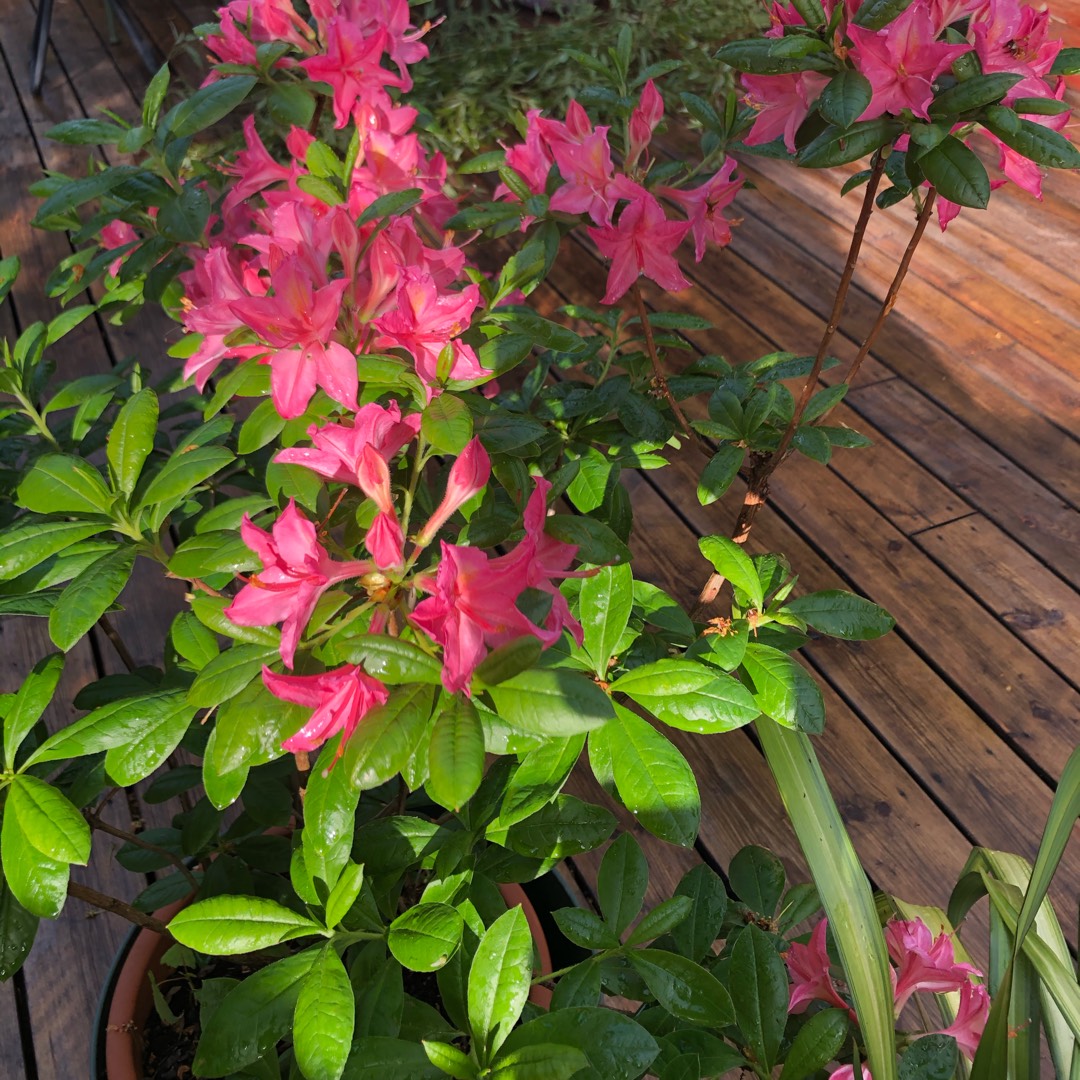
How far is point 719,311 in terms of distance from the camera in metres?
2.30

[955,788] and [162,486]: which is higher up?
[162,486]

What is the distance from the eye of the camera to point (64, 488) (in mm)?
704

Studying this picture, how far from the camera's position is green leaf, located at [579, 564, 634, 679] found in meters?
0.72

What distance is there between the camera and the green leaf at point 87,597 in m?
0.62

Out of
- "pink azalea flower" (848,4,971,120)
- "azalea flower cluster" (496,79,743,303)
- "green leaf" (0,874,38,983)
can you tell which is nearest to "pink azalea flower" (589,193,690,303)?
"azalea flower cluster" (496,79,743,303)

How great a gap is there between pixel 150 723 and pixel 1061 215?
260 cm

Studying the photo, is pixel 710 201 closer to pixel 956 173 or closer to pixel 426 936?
pixel 956 173

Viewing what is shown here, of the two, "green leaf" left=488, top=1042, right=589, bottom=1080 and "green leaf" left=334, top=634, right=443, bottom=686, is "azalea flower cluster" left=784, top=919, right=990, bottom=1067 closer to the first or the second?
"green leaf" left=488, top=1042, right=589, bottom=1080

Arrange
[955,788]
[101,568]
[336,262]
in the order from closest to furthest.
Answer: [101,568] → [336,262] → [955,788]

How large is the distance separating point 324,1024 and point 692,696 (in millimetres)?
297

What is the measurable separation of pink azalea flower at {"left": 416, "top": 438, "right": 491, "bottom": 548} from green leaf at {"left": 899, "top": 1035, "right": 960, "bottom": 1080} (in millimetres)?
451

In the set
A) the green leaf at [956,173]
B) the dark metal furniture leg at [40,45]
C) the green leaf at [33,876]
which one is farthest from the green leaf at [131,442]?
the dark metal furniture leg at [40,45]

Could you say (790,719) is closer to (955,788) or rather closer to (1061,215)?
(955,788)

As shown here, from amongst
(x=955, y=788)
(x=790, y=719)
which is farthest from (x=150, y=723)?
(x=955, y=788)
